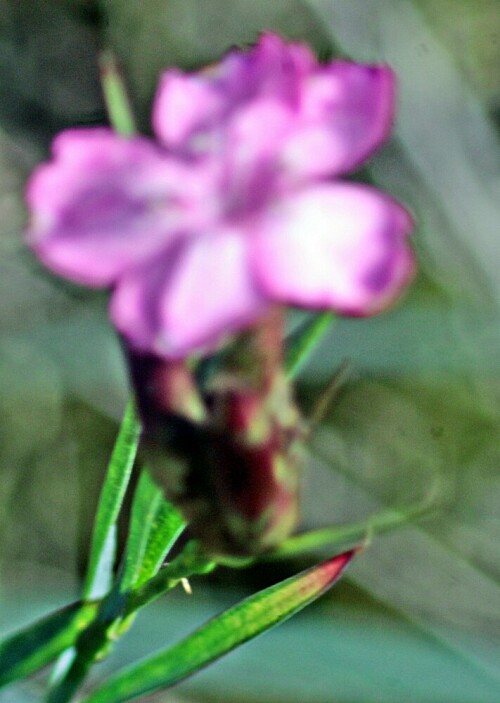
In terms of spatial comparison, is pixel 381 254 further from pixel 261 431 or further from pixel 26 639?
pixel 26 639

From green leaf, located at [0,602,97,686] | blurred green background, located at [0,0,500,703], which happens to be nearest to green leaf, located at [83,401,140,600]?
green leaf, located at [0,602,97,686]

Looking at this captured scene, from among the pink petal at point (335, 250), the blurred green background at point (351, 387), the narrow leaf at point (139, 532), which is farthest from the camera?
the blurred green background at point (351, 387)

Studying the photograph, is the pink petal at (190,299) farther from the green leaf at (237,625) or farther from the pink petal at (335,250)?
the green leaf at (237,625)

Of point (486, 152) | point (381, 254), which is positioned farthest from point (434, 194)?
point (381, 254)

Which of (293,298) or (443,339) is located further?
(443,339)

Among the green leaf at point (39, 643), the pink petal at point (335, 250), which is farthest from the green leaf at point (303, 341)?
the green leaf at point (39, 643)

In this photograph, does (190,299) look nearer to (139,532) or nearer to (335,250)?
(335,250)

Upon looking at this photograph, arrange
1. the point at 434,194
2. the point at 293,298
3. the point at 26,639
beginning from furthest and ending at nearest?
the point at 434,194, the point at 26,639, the point at 293,298

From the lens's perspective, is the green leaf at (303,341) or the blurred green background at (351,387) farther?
the blurred green background at (351,387)
